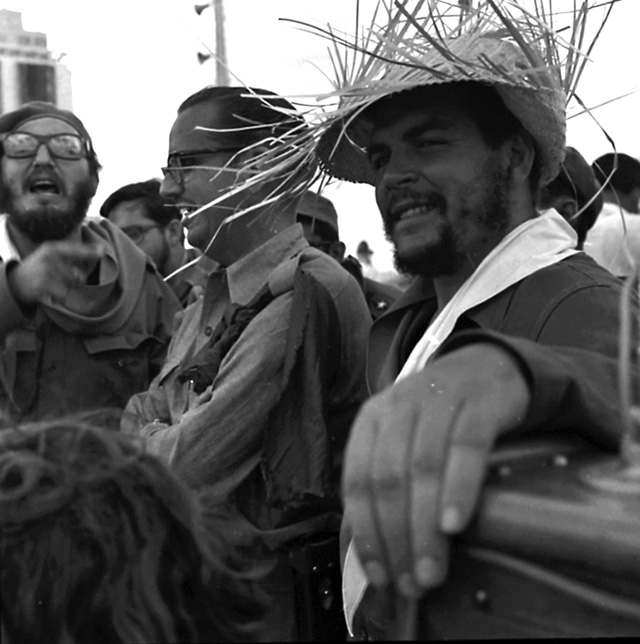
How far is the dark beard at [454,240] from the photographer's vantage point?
1917 mm

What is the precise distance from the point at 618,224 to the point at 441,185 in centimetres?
168

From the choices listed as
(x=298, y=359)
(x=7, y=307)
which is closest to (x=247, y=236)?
(x=298, y=359)

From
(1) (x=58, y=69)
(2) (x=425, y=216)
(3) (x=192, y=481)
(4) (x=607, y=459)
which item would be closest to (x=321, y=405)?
(3) (x=192, y=481)

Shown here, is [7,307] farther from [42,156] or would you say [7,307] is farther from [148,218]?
[148,218]

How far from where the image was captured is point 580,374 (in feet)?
3.10

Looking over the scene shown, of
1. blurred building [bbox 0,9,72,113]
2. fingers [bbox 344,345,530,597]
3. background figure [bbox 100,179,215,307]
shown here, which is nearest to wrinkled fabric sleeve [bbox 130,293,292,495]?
blurred building [bbox 0,9,72,113]

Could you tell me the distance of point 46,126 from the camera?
3.48 meters

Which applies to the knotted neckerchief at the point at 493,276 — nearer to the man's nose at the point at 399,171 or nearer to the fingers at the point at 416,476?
the man's nose at the point at 399,171

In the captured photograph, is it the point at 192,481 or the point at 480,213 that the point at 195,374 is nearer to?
the point at 192,481

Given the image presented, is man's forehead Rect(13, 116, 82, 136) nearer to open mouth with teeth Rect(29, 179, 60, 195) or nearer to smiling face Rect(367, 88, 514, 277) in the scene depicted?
open mouth with teeth Rect(29, 179, 60, 195)

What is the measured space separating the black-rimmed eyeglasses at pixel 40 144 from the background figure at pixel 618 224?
1727 millimetres

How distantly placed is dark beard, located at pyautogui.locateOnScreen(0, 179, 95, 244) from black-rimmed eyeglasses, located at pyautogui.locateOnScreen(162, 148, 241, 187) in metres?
0.74

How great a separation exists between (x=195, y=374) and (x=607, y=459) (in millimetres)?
1936

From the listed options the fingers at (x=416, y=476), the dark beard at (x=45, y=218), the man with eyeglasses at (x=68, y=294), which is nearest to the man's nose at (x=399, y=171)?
the fingers at (x=416, y=476)
